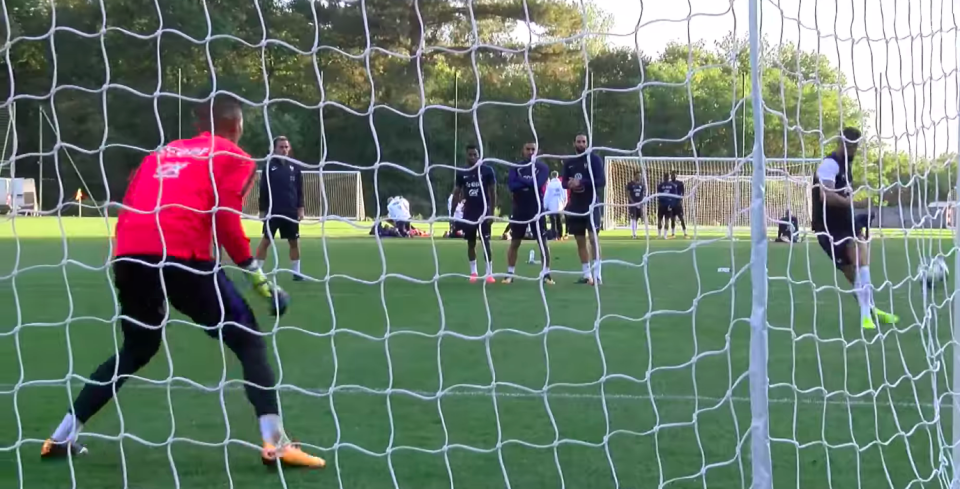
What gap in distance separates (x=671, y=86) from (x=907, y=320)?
18.4ft

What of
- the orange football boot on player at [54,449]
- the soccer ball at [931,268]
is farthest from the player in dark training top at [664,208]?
the orange football boot on player at [54,449]

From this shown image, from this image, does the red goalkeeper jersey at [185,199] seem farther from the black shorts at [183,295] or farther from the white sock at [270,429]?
the white sock at [270,429]

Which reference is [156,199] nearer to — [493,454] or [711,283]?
[493,454]

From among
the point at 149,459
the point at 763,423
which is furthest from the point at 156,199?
the point at 763,423

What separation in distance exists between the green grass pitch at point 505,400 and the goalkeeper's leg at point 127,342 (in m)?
0.11

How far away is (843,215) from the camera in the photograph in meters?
6.47

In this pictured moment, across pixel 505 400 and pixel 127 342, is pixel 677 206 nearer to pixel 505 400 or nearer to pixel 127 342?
pixel 505 400

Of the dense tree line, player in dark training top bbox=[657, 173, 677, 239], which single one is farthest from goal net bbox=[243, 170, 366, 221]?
the dense tree line

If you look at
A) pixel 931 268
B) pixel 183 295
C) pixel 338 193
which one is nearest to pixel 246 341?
pixel 183 295

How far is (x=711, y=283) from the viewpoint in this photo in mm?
11789

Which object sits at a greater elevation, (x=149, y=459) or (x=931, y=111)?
(x=931, y=111)

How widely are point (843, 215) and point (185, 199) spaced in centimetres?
433

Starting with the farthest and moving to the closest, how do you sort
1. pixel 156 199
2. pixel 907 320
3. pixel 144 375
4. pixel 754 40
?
pixel 907 320, pixel 144 375, pixel 156 199, pixel 754 40

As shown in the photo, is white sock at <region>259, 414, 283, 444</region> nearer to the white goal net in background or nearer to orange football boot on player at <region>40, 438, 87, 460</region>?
the white goal net in background
